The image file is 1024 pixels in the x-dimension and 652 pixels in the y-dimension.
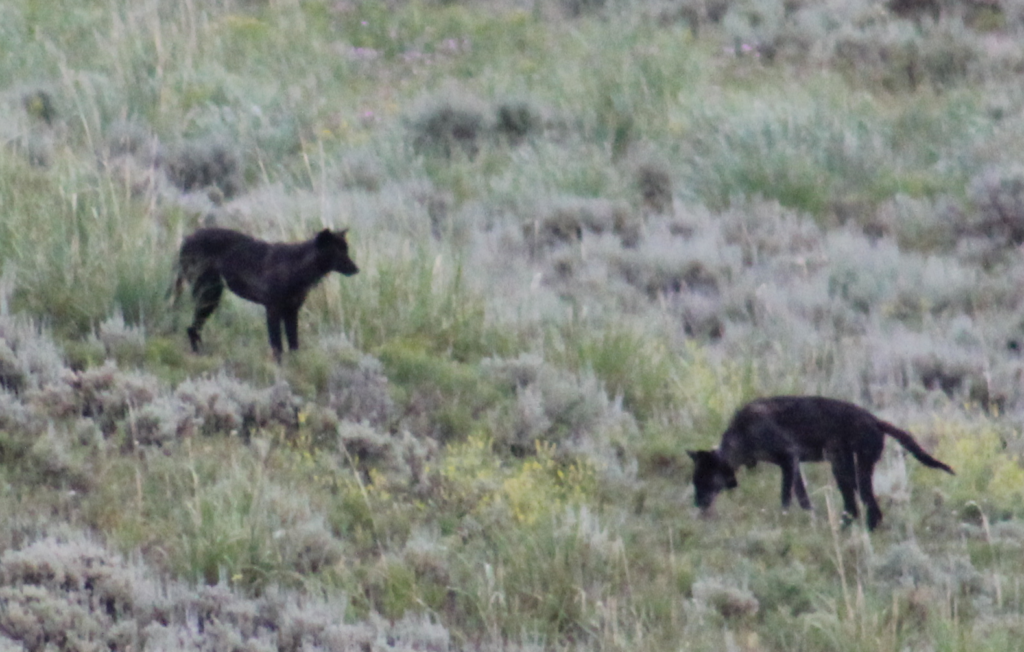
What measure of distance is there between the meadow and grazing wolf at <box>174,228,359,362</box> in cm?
20

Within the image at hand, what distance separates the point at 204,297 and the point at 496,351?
1.70m

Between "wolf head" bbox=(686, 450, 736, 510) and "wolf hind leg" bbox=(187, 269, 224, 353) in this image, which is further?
"wolf hind leg" bbox=(187, 269, 224, 353)

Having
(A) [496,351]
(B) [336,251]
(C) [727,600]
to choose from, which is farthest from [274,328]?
(C) [727,600]

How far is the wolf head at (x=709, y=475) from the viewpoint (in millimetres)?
6324

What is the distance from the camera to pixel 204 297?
291 inches

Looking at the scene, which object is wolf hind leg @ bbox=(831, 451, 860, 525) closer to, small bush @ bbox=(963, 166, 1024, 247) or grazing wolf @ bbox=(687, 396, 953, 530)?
grazing wolf @ bbox=(687, 396, 953, 530)

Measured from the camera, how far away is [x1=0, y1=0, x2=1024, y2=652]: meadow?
5293mm

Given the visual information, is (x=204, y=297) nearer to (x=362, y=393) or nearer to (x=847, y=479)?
(x=362, y=393)

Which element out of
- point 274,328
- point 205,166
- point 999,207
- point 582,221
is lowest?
point 582,221

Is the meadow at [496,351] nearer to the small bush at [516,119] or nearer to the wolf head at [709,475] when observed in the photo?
the small bush at [516,119]

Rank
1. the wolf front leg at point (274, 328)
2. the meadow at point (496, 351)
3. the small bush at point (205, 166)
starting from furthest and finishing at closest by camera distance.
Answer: the small bush at point (205, 166)
the wolf front leg at point (274, 328)
the meadow at point (496, 351)

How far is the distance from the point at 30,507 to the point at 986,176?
357 inches

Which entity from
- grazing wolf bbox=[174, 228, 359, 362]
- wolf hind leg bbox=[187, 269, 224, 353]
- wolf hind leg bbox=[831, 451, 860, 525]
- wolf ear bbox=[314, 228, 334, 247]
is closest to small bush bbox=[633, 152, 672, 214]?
grazing wolf bbox=[174, 228, 359, 362]

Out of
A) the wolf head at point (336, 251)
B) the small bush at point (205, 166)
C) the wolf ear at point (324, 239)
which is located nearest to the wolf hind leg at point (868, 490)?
the wolf head at point (336, 251)
